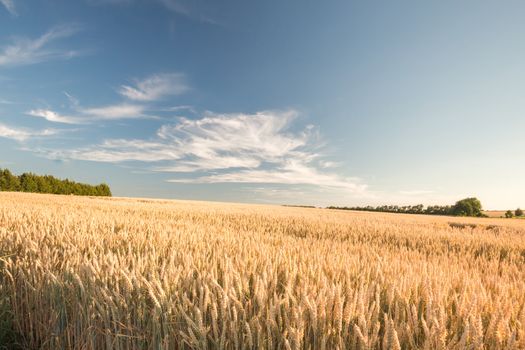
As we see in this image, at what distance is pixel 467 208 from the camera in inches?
3014

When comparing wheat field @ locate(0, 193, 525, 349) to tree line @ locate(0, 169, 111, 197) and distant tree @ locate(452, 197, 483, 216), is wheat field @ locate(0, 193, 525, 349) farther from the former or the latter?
tree line @ locate(0, 169, 111, 197)

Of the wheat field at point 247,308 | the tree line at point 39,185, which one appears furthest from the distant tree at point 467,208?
the tree line at point 39,185

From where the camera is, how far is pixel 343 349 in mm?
1326

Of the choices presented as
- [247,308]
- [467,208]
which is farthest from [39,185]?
[467,208]

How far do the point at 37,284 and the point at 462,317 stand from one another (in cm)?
333

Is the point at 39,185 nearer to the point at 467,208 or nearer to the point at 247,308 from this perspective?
the point at 247,308

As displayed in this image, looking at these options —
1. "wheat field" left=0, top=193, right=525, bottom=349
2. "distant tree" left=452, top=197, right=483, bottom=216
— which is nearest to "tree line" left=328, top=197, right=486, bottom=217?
"distant tree" left=452, top=197, right=483, bottom=216

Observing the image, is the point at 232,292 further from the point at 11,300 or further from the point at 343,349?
the point at 11,300

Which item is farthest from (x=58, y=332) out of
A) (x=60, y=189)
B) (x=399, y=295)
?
(x=60, y=189)

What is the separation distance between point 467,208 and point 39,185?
11273 centimetres

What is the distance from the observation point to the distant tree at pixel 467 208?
247ft

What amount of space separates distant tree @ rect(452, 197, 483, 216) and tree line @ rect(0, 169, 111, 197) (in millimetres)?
106190

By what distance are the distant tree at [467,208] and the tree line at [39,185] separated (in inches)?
4181

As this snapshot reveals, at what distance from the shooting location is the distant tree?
75.2 metres
